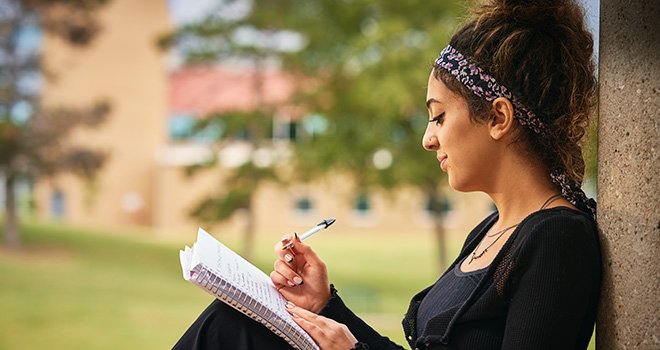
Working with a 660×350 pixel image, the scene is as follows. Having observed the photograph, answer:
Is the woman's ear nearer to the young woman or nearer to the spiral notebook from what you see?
the young woman

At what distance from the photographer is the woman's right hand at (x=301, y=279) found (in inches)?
57.3

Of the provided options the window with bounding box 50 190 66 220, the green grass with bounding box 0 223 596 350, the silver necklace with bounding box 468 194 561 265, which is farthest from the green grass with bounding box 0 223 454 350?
the silver necklace with bounding box 468 194 561 265

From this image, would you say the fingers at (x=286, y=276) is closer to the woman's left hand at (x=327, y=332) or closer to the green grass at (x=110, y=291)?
the woman's left hand at (x=327, y=332)

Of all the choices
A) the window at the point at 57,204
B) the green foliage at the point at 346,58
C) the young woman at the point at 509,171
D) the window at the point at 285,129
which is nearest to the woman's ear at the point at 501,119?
the young woman at the point at 509,171

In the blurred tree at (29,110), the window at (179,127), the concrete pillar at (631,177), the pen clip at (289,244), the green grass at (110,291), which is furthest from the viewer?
the window at (179,127)

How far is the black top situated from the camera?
1312 mm

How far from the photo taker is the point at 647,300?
3.80 feet

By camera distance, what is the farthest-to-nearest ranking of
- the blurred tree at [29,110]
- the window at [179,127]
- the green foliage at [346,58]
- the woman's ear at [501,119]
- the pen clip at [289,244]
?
the window at [179,127], the green foliage at [346,58], the blurred tree at [29,110], the pen clip at [289,244], the woman's ear at [501,119]

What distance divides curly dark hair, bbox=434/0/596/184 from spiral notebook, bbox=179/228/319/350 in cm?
35

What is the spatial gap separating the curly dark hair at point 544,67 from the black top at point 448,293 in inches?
6.8

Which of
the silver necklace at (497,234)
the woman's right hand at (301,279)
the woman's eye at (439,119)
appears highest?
the woman's eye at (439,119)

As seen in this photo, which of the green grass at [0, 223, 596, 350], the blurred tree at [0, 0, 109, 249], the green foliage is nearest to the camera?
the blurred tree at [0, 0, 109, 249]

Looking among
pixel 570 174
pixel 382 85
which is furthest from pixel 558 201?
pixel 382 85

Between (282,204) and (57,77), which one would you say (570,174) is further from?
(282,204)
